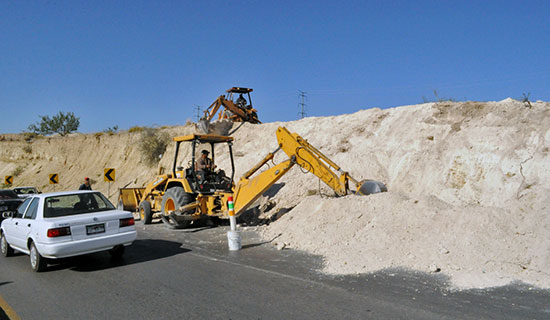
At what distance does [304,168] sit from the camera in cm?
1120

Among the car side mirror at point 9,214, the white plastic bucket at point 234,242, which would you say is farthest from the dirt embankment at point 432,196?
the car side mirror at point 9,214

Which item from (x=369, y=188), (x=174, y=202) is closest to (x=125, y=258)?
(x=174, y=202)

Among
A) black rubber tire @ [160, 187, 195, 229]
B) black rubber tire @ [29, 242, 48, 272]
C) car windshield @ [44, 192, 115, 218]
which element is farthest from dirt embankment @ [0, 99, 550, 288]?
black rubber tire @ [29, 242, 48, 272]

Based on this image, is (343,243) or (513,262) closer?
(513,262)

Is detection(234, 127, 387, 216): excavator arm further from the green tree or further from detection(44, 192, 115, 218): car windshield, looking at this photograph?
the green tree

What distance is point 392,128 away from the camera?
1630 centimetres

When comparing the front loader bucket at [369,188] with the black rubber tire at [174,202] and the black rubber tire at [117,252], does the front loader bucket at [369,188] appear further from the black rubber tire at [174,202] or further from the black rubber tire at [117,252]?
the black rubber tire at [117,252]

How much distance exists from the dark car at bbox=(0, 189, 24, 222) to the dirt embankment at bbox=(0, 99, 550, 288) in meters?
9.02

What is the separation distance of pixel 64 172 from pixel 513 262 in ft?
Answer: 112

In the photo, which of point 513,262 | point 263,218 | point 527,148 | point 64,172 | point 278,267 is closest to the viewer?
point 513,262

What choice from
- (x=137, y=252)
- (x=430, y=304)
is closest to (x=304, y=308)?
(x=430, y=304)

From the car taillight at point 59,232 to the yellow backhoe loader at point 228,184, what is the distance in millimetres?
4610

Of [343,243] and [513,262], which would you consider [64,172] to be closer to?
[343,243]

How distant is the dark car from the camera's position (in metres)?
15.7
